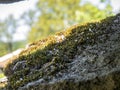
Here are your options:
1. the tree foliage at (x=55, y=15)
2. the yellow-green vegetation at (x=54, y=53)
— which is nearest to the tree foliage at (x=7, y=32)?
the tree foliage at (x=55, y=15)

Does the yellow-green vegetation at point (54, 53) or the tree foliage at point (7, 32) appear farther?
the tree foliage at point (7, 32)

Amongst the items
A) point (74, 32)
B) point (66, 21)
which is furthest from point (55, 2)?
point (74, 32)

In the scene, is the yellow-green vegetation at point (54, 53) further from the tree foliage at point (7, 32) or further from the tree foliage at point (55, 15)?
the tree foliage at point (7, 32)

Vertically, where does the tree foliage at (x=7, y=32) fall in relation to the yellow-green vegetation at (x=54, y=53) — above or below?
above

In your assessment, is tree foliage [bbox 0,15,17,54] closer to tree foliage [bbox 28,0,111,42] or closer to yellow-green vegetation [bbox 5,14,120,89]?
tree foliage [bbox 28,0,111,42]

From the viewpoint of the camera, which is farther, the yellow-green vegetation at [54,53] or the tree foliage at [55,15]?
the tree foliage at [55,15]

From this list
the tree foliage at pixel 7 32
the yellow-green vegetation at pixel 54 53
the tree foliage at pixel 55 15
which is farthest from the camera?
the tree foliage at pixel 7 32

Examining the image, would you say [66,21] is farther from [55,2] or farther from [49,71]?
[49,71]

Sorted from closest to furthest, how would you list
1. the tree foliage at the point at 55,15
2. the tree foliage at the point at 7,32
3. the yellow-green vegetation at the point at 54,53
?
the yellow-green vegetation at the point at 54,53 → the tree foliage at the point at 55,15 → the tree foliage at the point at 7,32

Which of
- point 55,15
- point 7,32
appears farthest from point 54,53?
point 7,32

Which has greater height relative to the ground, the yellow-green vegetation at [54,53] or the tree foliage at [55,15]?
the tree foliage at [55,15]
